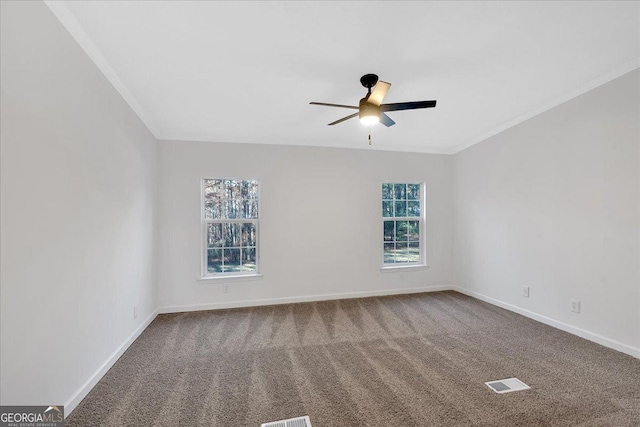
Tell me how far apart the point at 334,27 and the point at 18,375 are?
103 inches

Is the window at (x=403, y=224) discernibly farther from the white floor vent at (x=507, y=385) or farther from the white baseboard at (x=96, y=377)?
the white baseboard at (x=96, y=377)

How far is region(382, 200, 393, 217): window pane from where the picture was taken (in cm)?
453

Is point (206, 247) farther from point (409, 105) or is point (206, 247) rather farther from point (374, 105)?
point (409, 105)

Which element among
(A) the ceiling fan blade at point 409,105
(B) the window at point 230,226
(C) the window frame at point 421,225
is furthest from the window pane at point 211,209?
(A) the ceiling fan blade at point 409,105

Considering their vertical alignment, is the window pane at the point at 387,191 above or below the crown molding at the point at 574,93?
below

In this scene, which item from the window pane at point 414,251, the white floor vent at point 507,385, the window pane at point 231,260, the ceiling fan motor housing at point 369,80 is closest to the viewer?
the white floor vent at point 507,385

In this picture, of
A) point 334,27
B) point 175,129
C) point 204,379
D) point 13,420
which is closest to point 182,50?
point 334,27

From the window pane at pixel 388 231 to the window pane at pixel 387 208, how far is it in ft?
0.44

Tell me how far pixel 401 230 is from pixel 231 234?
9.05 ft

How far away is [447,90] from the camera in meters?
2.69

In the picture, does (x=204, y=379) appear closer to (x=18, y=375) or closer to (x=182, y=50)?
(x=18, y=375)

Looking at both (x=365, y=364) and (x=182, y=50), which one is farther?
(x=365, y=364)

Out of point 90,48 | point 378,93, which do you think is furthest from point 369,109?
point 90,48

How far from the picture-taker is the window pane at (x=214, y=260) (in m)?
3.93
